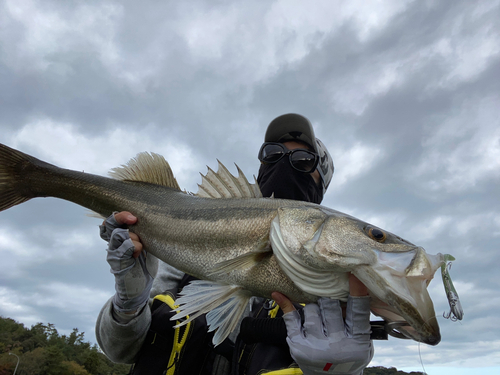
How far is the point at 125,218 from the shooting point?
11.1 feet

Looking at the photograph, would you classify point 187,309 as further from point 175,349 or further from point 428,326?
point 428,326

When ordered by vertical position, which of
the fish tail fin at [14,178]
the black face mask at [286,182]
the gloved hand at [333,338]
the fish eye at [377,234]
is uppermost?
the black face mask at [286,182]

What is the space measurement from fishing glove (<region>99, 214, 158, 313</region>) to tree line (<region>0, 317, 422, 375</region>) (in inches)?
3238

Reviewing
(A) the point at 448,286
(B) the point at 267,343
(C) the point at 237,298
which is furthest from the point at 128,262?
(A) the point at 448,286

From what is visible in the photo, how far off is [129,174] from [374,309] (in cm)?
288

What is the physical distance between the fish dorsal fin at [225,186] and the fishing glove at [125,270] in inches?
35.4

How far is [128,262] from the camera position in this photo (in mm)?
3328

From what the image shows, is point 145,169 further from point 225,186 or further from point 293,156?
point 293,156

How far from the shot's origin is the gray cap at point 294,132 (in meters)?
4.83

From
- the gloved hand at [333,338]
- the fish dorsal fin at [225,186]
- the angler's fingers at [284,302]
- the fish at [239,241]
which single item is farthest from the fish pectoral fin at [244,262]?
the fish dorsal fin at [225,186]

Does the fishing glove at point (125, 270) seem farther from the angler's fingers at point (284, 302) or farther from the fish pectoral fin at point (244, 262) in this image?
the angler's fingers at point (284, 302)

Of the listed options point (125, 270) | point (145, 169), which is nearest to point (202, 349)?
point (125, 270)

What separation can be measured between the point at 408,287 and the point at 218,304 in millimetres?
1450

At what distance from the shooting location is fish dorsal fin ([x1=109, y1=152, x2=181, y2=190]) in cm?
373
